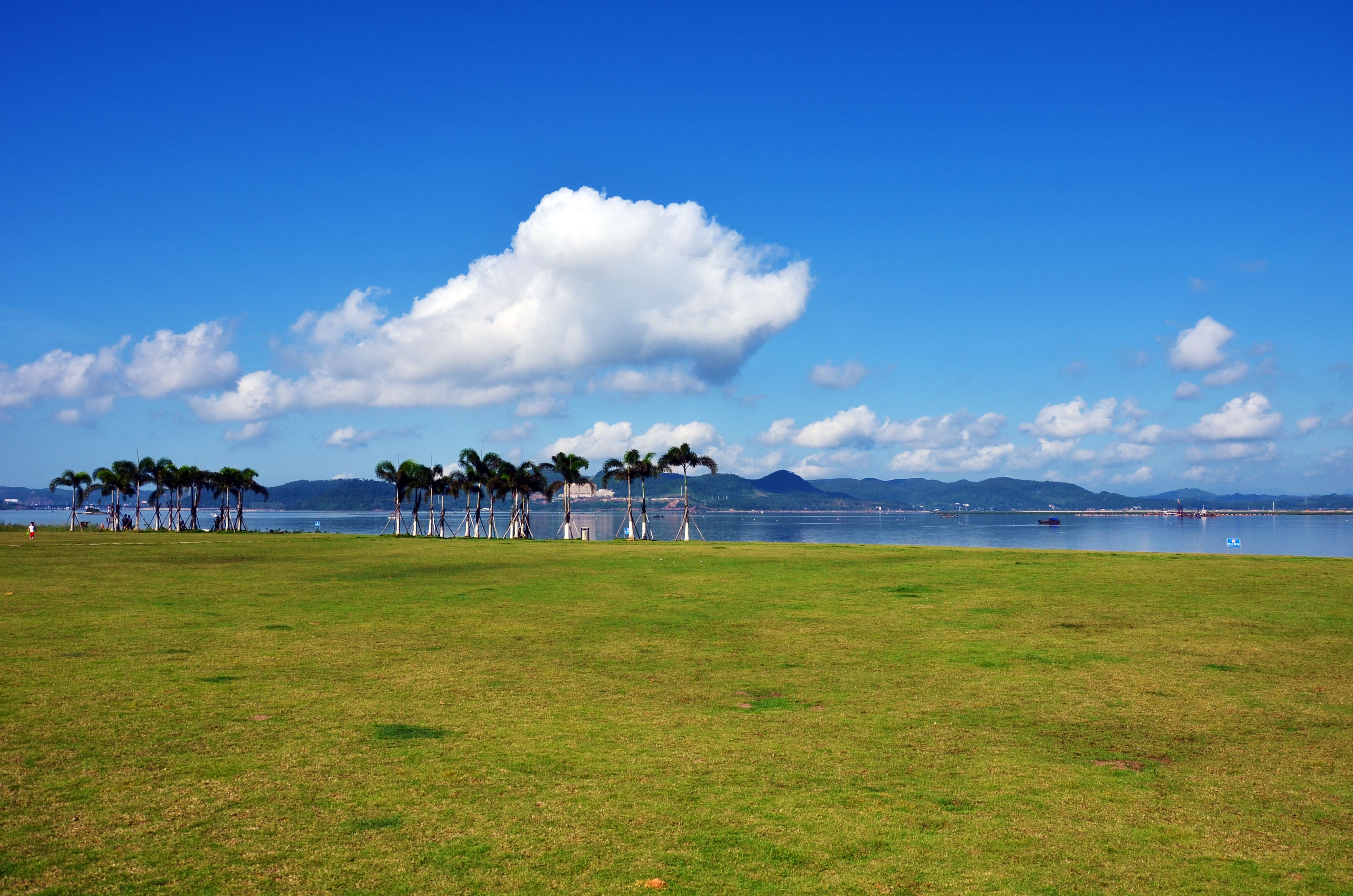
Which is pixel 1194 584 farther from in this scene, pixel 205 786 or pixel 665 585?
pixel 205 786

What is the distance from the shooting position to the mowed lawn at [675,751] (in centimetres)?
588

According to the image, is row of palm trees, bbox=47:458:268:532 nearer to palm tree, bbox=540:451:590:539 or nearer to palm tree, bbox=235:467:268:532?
palm tree, bbox=235:467:268:532

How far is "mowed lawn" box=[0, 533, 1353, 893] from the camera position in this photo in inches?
231

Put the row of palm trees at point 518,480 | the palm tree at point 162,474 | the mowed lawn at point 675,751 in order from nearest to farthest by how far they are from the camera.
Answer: the mowed lawn at point 675,751, the row of palm trees at point 518,480, the palm tree at point 162,474

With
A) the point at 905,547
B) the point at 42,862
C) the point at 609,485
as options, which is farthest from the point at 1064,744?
the point at 609,485

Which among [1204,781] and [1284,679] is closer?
[1204,781]

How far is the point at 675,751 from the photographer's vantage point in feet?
28.5

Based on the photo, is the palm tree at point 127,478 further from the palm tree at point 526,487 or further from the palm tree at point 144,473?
the palm tree at point 526,487

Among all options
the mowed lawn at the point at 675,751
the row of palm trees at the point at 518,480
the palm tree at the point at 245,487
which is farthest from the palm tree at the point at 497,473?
the mowed lawn at the point at 675,751

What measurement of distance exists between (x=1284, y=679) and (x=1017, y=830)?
8.62 m

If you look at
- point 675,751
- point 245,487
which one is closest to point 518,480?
point 245,487

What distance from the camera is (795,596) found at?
23938 millimetres

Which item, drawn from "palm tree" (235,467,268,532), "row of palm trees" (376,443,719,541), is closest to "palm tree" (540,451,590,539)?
"row of palm trees" (376,443,719,541)

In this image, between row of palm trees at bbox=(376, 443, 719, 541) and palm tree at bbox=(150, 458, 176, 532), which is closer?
row of palm trees at bbox=(376, 443, 719, 541)
